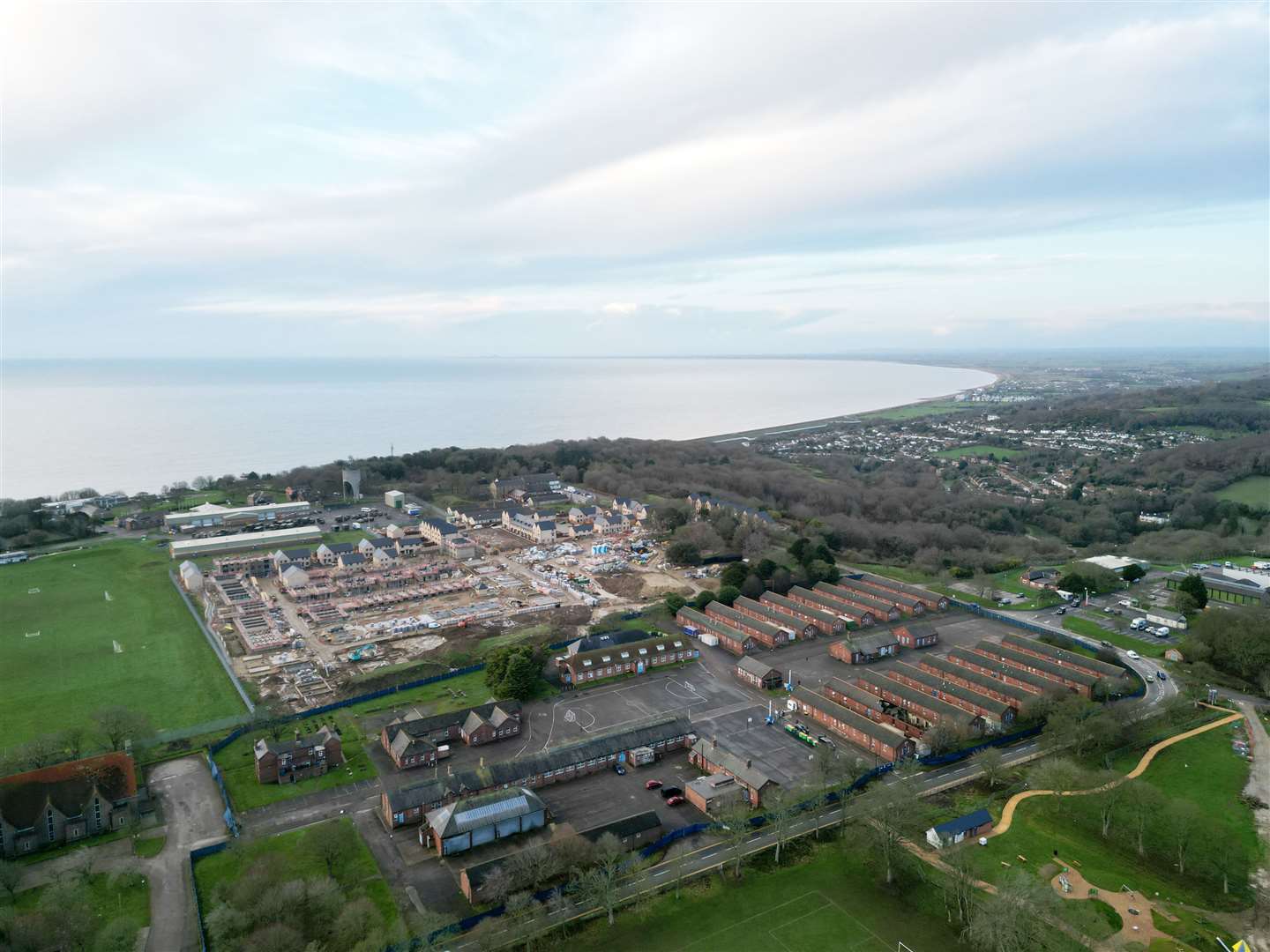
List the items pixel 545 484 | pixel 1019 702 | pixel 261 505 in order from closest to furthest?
pixel 1019 702 < pixel 261 505 < pixel 545 484

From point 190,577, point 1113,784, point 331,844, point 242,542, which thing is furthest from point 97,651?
point 1113,784

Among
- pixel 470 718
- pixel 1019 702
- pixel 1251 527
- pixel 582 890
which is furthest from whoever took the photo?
pixel 1251 527

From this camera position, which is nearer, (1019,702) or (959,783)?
(959,783)

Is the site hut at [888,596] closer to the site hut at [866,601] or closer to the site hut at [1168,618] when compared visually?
the site hut at [866,601]

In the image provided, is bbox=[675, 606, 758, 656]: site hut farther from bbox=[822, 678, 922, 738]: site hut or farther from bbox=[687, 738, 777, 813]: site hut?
bbox=[687, 738, 777, 813]: site hut

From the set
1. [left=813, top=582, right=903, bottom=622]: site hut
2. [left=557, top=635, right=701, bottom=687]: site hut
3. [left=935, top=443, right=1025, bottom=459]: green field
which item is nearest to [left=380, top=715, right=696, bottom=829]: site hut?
[left=557, top=635, right=701, bottom=687]: site hut

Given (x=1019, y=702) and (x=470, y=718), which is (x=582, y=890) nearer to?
(x=470, y=718)

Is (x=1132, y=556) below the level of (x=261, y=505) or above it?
below

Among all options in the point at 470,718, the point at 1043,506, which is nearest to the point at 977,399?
the point at 1043,506
